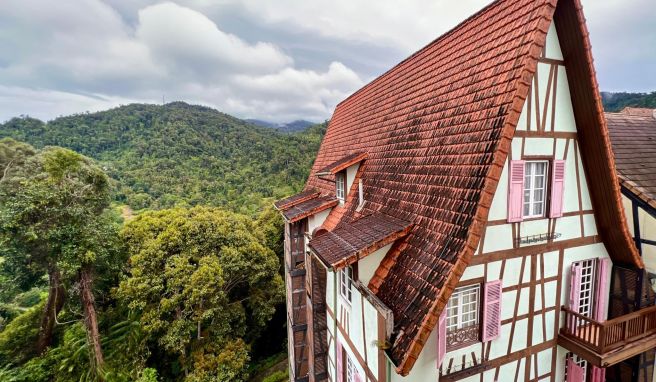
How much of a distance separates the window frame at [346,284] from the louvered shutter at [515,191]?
3.59 meters

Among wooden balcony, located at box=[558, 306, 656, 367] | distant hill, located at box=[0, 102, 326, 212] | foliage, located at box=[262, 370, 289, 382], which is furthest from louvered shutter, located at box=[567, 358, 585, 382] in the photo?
distant hill, located at box=[0, 102, 326, 212]

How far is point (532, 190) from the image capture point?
6.32m

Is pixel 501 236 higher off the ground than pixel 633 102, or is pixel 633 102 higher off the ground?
pixel 633 102

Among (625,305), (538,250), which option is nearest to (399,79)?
(538,250)

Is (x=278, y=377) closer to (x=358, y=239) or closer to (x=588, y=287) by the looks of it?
(x=358, y=239)

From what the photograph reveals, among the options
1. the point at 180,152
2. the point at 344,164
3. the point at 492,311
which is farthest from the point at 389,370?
the point at 180,152

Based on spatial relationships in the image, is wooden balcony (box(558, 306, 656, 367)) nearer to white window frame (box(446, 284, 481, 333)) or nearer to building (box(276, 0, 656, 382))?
building (box(276, 0, 656, 382))

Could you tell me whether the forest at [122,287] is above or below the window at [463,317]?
below

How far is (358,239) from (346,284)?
1.78 meters

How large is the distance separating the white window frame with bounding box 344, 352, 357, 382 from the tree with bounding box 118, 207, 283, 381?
10.8 meters

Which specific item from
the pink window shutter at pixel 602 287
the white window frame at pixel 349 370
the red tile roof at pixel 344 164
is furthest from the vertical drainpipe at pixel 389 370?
the pink window shutter at pixel 602 287

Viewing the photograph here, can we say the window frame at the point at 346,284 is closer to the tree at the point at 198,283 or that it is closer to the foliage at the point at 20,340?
the tree at the point at 198,283

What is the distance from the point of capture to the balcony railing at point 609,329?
21.2ft

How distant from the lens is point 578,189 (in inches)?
264
